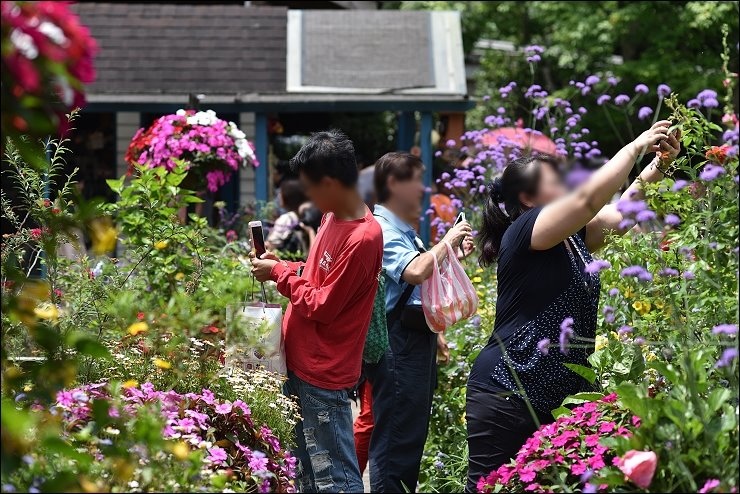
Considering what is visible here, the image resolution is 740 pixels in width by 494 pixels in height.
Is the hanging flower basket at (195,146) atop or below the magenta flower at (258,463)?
atop

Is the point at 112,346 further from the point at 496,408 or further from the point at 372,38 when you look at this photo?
the point at 372,38

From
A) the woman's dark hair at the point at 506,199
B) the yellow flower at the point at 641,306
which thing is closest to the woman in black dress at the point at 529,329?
the woman's dark hair at the point at 506,199

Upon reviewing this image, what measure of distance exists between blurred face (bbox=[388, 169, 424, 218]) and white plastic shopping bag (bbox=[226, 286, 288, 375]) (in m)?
1.10

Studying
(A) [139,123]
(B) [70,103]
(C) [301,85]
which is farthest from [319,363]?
(A) [139,123]

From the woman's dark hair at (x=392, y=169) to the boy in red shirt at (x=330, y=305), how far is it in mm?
897

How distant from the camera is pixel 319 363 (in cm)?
392

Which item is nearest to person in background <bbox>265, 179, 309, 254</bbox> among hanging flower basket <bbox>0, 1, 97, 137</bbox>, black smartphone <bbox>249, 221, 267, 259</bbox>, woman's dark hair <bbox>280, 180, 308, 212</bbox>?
woman's dark hair <bbox>280, 180, 308, 212</bbox>

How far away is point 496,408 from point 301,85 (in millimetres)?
8407

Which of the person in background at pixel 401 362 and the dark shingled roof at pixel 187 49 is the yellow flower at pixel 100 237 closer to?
the person in background at pixel 401 362

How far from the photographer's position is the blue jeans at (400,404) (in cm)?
491

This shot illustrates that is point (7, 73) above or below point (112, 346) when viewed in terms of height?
above

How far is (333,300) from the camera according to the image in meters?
3.79

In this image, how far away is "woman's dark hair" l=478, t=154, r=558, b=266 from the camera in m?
3.74

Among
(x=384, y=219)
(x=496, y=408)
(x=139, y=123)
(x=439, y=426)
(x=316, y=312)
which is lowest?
(x=439, y=426)
